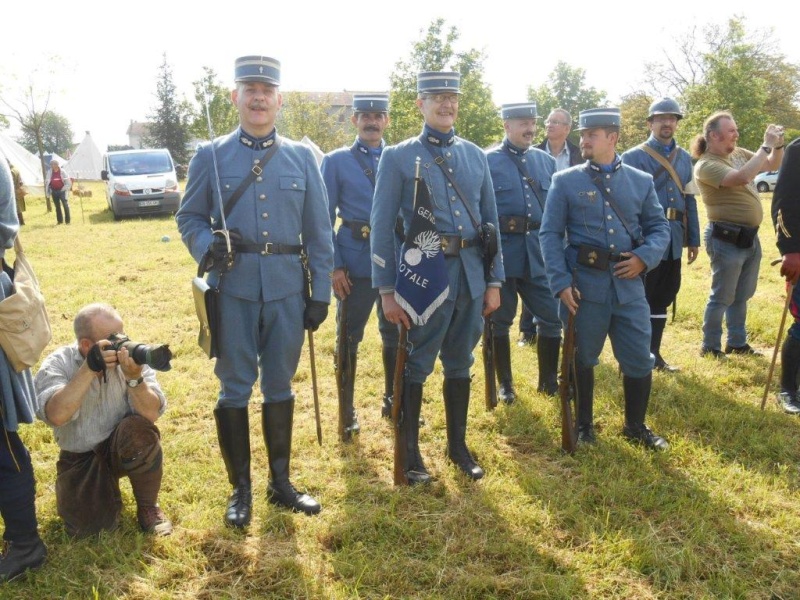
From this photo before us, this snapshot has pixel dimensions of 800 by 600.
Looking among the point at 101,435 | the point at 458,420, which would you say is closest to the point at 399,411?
the point at 458,420

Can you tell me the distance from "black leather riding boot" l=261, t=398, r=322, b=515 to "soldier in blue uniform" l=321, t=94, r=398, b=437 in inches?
36.8

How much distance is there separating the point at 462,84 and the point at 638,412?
27.4 metres

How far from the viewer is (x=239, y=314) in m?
3.45

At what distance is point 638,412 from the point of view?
14.5 ft

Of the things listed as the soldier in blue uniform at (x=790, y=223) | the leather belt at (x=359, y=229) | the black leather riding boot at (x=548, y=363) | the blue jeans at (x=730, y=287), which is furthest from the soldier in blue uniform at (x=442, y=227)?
the blue jeans at (x=730, y=287)

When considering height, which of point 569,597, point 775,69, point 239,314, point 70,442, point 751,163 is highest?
point 775,69

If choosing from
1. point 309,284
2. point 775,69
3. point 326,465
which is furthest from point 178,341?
point 775,69

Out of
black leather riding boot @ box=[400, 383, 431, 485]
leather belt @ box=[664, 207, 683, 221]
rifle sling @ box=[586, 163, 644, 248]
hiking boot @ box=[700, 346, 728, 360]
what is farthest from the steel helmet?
black leather riding boot @ box=[400, 383, 431, 485]

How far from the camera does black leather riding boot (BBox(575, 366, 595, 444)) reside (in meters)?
4.46

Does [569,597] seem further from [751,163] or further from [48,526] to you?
[751,163]

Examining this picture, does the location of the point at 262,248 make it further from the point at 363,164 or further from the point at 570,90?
the point at 570,90

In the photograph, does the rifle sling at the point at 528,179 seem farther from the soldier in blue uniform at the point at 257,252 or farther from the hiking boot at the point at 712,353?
the hiking boot at the point at 712,353

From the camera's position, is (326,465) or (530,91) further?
(530,91)

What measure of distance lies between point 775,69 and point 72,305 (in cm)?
3986
